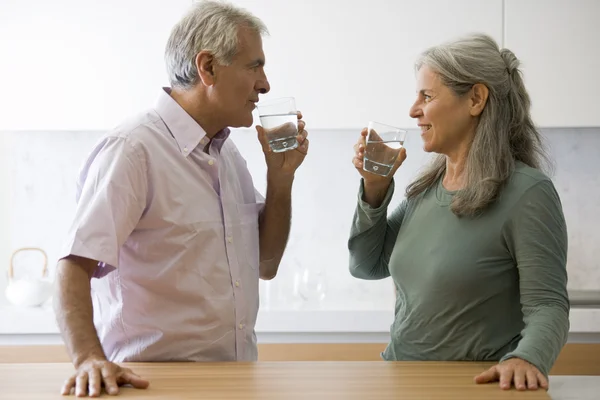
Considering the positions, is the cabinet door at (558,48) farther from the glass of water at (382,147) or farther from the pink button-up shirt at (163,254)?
the pink button-up shirt at (163,254)

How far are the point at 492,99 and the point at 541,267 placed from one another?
1.40ft

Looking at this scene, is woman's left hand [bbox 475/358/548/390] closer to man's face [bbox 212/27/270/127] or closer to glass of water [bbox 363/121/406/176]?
glass of water [bbox 363/121/406/176]

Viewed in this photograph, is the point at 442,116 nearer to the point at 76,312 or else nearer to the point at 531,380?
the point at 531,380

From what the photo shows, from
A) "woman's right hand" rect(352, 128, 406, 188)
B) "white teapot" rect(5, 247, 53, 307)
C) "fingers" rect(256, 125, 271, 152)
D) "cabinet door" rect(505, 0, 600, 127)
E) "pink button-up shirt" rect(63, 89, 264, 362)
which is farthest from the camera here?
"white teapot" rect(5, 247, 53, 307)

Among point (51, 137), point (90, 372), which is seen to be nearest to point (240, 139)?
point (51, 137)

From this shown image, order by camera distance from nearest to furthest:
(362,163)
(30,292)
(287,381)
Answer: (287,381)
(362,163)
(30,292)

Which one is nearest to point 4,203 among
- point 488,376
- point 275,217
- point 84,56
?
point 84,56

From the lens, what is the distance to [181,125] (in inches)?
77.1

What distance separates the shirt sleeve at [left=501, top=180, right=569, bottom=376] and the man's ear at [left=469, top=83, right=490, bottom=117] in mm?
252

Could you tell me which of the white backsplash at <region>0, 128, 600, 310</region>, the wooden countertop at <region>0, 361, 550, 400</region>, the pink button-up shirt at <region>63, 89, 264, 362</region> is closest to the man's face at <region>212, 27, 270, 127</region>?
the pink button-up shirt at <region>63, 89, 264, 362</region>

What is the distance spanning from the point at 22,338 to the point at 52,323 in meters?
0.18

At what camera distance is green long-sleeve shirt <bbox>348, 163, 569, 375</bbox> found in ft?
5.31

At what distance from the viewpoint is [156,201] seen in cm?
183

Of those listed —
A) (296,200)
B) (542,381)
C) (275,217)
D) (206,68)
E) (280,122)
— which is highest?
(206,68)
